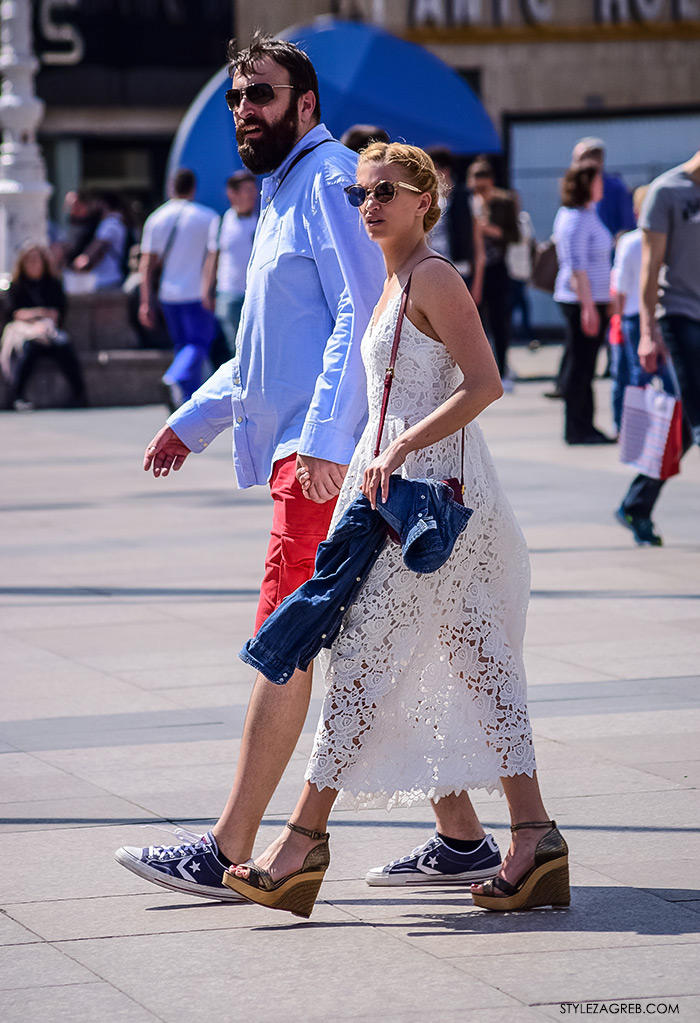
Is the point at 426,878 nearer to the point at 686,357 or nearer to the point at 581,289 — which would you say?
the point at 686,357

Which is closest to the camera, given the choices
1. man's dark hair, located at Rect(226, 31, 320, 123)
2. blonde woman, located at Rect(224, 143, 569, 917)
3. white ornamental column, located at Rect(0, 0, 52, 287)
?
A: blonde woman, located at Rect(224, 143, 569, 917)

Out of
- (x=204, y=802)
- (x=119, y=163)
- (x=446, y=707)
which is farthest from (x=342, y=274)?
(x=119, y=163)

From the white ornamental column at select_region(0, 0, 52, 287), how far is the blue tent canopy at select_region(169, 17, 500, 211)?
365 centimetres

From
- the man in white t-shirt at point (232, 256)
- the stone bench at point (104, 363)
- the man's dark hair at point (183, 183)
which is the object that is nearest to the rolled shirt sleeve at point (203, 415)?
the man in white t-shirt at point (232, 256)

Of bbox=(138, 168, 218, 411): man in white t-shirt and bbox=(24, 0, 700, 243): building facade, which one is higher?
bbox=(24, 0, 700, 243): building facade

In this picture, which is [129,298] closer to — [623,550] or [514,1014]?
[623,550]

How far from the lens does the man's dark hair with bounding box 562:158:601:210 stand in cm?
1270

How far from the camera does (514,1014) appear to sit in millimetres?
3363

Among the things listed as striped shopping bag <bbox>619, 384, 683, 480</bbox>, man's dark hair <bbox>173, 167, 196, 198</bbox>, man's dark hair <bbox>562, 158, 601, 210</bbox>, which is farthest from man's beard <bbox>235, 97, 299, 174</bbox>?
man's dark hair <bbox>173, 167, 196, 198</bbox>

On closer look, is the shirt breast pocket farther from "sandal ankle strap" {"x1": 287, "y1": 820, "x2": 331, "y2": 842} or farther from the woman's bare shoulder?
"sandal ankle strap" {"x1": 287, "y1": 820, "x2": 331, "y2": 842}

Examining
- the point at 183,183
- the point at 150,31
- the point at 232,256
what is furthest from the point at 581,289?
the point at 150,31

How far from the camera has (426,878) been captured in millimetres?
4250

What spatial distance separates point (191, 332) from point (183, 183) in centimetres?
118

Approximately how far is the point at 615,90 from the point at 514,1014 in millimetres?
26358
